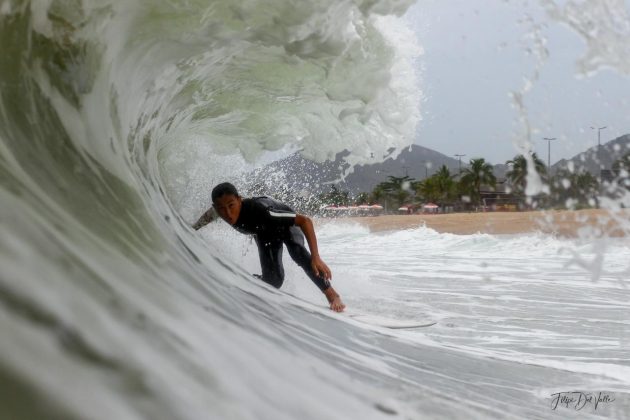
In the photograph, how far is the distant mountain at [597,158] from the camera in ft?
11.9

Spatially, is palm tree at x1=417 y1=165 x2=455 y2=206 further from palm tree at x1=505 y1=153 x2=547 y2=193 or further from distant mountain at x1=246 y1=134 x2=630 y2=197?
palm tree at x1=505 y1=153 x2=547 y2=193

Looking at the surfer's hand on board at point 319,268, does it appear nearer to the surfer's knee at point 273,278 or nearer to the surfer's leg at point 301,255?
the surfer's leg at point 301,255

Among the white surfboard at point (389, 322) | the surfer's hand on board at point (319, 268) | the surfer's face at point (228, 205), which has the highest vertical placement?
the surfer's face at point (228, 205)

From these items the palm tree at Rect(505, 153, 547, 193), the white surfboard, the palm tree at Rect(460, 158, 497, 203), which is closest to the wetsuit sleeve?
the white surfboard

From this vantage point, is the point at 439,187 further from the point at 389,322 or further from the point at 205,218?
the point at 205,218

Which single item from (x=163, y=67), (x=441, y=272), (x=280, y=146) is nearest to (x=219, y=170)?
(x=280, y=146)

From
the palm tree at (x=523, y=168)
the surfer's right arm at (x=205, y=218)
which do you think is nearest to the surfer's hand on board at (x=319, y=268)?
the surfer's right arm at (x=205, y=218)

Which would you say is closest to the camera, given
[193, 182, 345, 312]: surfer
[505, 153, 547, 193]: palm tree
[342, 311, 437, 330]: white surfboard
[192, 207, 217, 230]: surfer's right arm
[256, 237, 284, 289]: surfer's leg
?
[505, 153, 547, 193]: palm tree

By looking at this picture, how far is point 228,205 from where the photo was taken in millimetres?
4090

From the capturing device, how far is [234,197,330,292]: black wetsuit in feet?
14.2

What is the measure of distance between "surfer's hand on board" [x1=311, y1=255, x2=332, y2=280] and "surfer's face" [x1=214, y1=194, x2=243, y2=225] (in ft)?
1.83

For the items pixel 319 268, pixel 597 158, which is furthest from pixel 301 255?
pixel 597 158

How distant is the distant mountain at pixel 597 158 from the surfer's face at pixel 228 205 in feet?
6.04

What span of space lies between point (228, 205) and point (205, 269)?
1224 millimetres
